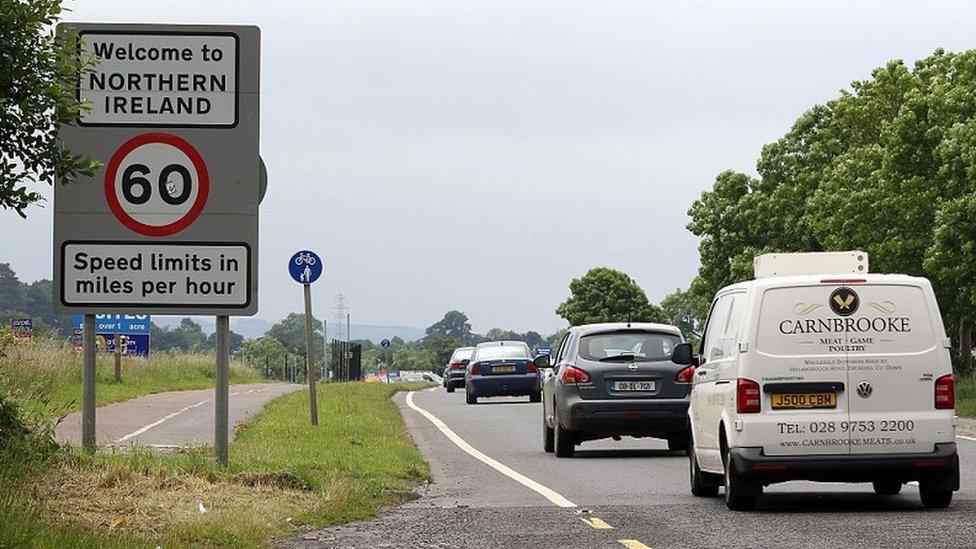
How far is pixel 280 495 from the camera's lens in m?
15.4

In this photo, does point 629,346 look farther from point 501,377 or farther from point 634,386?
point 501,377

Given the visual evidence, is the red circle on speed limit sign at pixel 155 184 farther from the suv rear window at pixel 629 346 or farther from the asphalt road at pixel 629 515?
the suv rear window at pixel 629 346

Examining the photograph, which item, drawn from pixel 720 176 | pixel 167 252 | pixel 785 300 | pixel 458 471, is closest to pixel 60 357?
pixel 458 471

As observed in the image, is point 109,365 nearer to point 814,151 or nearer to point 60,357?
point 60,357

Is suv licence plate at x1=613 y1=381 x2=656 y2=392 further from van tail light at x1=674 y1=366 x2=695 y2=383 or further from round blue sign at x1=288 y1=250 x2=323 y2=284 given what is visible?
round blue sign at x1=288 y1=250 x2=323 y2=284

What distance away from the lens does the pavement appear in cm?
2500

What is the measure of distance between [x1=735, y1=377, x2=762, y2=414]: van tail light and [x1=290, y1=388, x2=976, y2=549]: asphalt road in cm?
82

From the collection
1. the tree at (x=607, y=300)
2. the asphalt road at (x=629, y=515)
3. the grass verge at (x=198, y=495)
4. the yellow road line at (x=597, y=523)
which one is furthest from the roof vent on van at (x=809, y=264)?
the tree at (x=607, y=300)

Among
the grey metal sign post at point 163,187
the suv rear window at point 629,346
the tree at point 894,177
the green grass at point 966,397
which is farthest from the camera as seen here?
the tree at point 894,177

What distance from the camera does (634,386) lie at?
2356 cm

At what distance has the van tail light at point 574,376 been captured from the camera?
77.3 ft

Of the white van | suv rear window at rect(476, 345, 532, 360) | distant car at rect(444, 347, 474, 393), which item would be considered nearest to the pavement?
suv rear window at rect(476, 345, 532, 360)

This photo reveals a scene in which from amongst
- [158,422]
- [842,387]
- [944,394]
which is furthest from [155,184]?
[158,422]

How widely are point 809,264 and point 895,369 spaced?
2606mm
